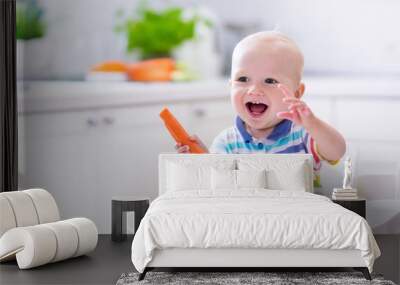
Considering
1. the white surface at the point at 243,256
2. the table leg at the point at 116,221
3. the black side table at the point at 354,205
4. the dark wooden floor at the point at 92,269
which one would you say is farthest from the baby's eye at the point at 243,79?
the white surface at the point at 243,256

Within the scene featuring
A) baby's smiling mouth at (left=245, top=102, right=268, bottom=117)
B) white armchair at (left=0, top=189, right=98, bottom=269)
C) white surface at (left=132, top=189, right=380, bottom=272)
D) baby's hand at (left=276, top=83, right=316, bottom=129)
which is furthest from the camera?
baby's smiling mouth at (left=245, top=102, right=268, bottom=117)

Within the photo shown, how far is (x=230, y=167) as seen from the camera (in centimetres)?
634

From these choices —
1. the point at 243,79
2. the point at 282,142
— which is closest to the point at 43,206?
the point at 243,79

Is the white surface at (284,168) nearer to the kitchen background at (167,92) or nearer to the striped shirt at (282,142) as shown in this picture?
the striped shirt at (282,142)

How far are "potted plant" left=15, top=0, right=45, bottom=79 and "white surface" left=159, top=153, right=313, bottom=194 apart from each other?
1660 mm

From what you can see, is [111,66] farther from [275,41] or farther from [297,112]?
[297,112]

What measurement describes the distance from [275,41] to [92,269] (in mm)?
2626

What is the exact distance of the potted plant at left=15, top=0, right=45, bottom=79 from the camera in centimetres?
696

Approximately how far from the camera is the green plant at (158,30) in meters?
6.89

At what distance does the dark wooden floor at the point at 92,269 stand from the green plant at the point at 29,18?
84.2 inches

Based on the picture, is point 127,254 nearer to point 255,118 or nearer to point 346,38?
point 255,118

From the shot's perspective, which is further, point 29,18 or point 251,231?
point 29,18

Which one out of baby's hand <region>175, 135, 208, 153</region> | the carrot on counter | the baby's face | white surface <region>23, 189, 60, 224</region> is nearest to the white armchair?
white surface <region>23, 189, 60, 224</region>

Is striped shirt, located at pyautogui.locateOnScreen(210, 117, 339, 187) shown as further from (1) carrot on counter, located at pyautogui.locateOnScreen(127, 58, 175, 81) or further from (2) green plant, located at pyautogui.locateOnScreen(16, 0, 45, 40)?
(2) green plant, located at pyautogui.locateOnScreen(16, 0, 45, 40)
